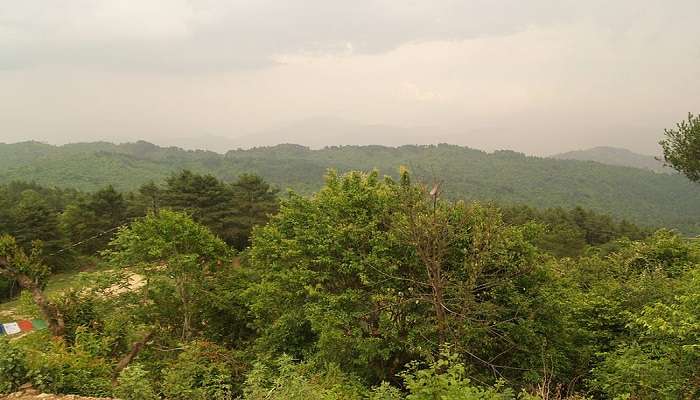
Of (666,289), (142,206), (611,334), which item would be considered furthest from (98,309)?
(142,206)

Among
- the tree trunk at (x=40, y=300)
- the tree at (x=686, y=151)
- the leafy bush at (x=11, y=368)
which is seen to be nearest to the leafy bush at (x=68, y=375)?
the leafy bush at (x=11, y=368)

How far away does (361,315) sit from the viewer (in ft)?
38.3

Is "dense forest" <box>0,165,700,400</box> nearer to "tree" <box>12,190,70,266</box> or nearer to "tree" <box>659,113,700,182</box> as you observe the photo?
"tree" <box>659,113,700,182</box>

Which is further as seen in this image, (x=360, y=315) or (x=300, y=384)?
(x=360, y=315)

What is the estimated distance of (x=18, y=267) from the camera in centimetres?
1116

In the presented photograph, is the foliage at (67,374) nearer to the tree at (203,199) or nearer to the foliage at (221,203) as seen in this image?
the foliage at (221,203)

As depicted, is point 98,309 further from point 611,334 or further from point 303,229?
point 611,334

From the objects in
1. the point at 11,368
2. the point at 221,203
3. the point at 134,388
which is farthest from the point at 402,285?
the point at 221,203

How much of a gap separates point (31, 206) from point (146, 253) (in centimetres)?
3083

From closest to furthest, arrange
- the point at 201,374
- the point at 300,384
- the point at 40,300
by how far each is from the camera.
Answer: the point at 300,384 < the point at 40,300 < the point at 201,374

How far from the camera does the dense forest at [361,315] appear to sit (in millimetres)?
8531

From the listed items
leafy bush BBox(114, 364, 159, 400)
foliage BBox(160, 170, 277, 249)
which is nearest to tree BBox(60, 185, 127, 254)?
foliage BBox(160, 170, 277, 249)

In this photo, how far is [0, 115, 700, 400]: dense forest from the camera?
8.53m

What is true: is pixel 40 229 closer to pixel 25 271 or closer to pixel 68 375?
pixel 25 271
